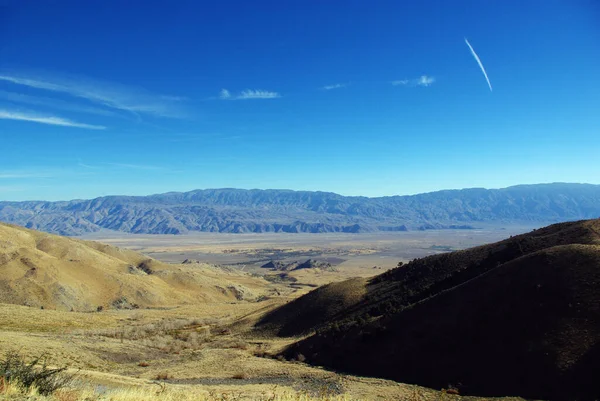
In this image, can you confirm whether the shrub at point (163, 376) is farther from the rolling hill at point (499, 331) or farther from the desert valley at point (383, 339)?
the rolling hill at point (499, 331)

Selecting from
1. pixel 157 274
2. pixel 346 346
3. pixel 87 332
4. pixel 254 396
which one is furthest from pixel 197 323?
pixel 157 274

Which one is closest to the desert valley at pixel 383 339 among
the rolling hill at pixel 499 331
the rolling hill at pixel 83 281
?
the rolling hill at pixel 499 331

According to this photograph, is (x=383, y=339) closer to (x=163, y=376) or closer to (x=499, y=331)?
(x=499, y=331)

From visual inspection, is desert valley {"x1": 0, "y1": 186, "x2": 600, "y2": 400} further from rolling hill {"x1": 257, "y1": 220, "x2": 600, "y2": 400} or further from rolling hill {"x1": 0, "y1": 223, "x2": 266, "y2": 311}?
rolling hill {"x1": 0, "y1": 223, "x2": 266, "y2": 311}

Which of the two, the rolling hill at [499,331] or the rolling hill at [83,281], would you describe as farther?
the rolling hill at [83,281]

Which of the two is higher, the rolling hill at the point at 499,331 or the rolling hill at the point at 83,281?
the rolling hill at the point at 499,331

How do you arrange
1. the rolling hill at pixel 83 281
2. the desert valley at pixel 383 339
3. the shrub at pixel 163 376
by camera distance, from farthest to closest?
the rolling hill at pixel 83 281 < the shrub at pixel 163 376 < the desert valley at pixel 383 339

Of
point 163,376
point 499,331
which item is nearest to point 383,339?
point 499,331
